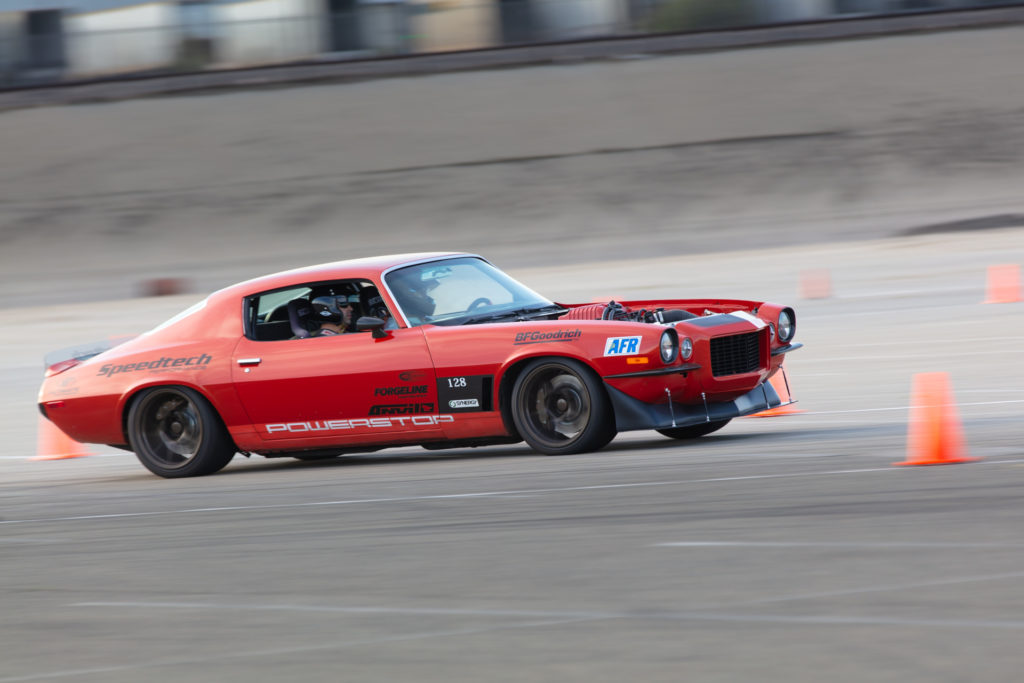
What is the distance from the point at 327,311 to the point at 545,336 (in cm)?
175

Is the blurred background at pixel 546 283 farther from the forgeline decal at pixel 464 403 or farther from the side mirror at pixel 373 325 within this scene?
the side mirror at pixel 373 325

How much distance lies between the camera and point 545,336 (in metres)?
8.82

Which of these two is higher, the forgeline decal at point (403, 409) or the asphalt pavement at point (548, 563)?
the forgeline decal at point (403, 409)

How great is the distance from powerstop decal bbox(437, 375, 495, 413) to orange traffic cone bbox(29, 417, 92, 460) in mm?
3912

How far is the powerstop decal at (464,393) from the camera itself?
9.03 meters

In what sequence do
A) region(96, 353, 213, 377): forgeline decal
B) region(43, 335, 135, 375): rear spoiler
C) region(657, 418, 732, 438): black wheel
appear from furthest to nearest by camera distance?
region(43, 335, 135, 375): rear spoiler
region(96, 353, 213, 377): forgeline decal
region(657, 418, 732, 438): black wheel

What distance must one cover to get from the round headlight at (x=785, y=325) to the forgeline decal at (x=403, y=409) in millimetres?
2282

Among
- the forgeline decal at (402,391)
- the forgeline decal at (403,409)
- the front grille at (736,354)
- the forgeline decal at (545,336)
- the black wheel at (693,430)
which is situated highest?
the forgeline decal at (545,336)

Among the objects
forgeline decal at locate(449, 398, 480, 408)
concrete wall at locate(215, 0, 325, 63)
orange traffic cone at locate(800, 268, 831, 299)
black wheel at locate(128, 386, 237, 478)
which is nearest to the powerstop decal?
forgeline decal at locate(449, 398, 480, 408)

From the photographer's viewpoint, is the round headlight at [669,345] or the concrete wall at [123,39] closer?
the round headlight at [669,345]

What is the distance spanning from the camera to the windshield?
953 centimetres

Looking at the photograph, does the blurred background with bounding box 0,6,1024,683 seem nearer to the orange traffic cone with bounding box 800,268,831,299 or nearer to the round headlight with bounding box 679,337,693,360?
the orange traffic cone with bounding box 800,268,831,299

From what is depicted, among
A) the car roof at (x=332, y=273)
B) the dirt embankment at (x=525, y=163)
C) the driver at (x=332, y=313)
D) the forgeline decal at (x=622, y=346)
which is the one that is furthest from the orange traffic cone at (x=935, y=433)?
the dirt embankment at (x=525, y=163)

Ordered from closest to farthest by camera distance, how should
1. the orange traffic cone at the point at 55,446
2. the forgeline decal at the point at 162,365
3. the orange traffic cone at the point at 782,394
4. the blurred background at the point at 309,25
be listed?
the forgeline decal at the point at 162,365 → the orange traffic cone at the point at 782,394 → the orange traffic cone at the point at 55,446 → the blurred background at the point at 309,25
